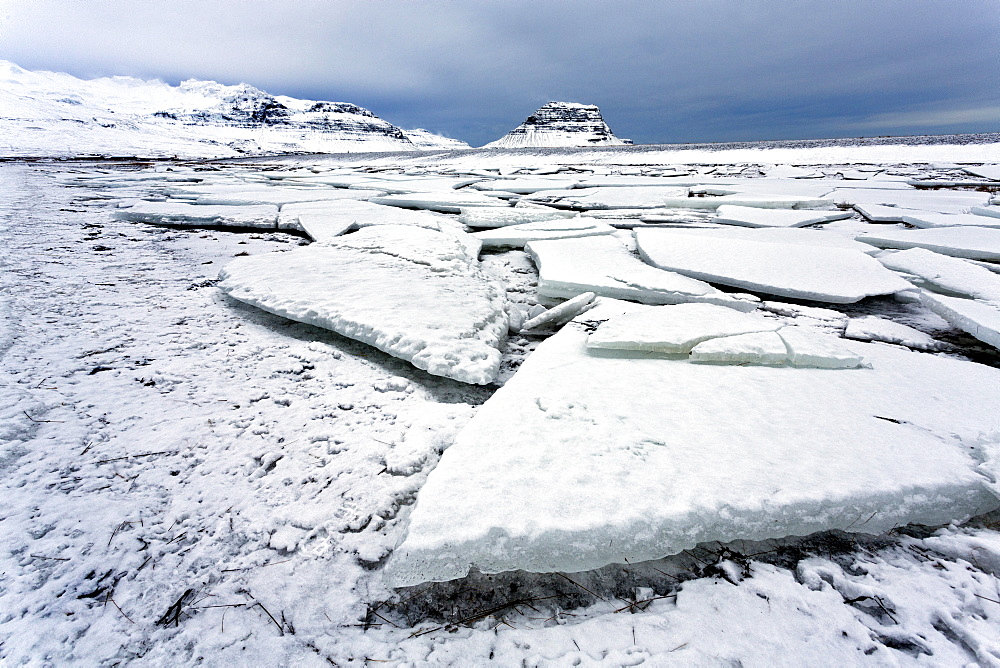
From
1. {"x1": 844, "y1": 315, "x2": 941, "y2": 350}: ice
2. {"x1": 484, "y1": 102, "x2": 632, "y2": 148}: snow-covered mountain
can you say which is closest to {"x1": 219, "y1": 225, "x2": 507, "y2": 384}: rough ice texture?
{"x1": 844, "y1": 315, "x2": 941, "y2": 350}: ice

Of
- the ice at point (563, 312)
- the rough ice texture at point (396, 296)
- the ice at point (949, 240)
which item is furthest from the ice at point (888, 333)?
the rough ice texture at point (396, 296)

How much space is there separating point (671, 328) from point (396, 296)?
0.97 meters

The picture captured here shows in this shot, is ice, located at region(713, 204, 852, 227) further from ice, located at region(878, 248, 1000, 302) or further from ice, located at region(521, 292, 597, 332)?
ice, located at region(521, 292, 597, 332)

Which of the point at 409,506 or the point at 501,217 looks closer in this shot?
the point at 409,506

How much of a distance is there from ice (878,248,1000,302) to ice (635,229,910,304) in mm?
99

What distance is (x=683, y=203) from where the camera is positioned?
4.07 m

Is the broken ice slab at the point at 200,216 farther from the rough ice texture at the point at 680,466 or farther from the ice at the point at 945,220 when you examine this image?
the ice at the point at 945,220

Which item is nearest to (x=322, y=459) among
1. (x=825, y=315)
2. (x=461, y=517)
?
(x=461, y=517)

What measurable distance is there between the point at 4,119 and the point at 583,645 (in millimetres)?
54206

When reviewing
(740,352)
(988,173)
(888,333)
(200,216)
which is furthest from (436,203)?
(988,173)

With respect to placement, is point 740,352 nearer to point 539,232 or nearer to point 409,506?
point 409,506

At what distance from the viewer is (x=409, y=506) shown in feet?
2.78

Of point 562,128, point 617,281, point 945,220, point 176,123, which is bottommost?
point 617,281

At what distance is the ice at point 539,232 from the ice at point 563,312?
3.40 ft
